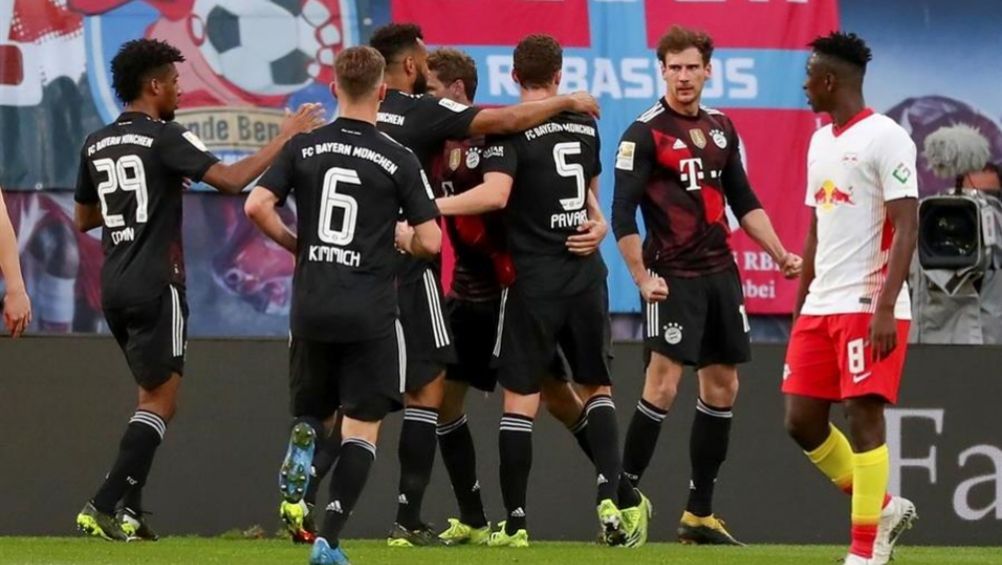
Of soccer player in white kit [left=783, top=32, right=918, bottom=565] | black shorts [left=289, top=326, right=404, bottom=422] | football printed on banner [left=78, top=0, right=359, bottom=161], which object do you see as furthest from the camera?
football printed on banner [left=78, top=0, right=359, bottom=161]

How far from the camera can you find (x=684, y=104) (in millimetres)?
9406

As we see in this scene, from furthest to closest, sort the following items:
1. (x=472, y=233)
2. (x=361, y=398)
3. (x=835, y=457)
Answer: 1. (x=472, y=233)
2. (x=835, y=457)
3. (x=361, y=398)

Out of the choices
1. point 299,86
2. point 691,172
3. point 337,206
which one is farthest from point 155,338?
point 299,86

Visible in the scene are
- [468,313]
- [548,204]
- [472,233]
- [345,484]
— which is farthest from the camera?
[468,313]

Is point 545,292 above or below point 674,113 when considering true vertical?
below

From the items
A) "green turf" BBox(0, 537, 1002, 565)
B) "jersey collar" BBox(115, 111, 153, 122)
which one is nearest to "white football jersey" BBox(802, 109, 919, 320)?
"green turf" BBox(0, 537, 1002, 565)

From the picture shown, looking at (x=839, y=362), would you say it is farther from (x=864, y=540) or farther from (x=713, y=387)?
(x=713, y=387)

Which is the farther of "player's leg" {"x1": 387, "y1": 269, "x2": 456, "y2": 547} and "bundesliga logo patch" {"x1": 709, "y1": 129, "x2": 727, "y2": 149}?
"bundesliga logo patch" {"x1": 709, "y1": 129, "x2": 727, "y2": 149}

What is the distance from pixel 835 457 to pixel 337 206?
2.18 metres

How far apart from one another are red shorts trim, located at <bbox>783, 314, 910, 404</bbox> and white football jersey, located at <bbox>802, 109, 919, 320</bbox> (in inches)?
2.5

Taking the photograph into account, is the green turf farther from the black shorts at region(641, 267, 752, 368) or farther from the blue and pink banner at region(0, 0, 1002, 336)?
the blue and pink banner at region(0, 0, 1002, 336)

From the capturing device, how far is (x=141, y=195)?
29.5ft

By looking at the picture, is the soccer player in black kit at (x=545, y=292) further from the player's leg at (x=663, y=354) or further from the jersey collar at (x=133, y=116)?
the jersey collar at (x=133, y=116)

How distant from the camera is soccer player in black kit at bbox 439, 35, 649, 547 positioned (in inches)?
351
